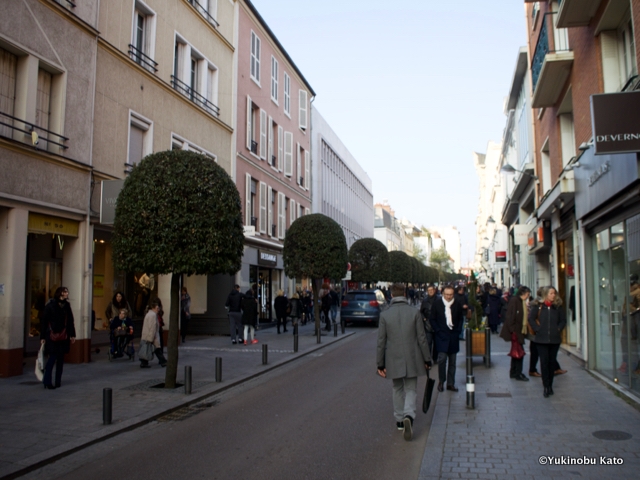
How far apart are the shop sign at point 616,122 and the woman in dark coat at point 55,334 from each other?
9.06 m

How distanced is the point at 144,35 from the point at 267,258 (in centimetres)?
1176

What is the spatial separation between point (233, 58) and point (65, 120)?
38.3 ft

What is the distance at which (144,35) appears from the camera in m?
17.6

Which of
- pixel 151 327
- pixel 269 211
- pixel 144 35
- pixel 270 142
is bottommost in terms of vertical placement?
pixel 151 327

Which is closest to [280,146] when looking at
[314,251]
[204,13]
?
[204,13]

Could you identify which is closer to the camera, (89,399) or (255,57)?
(89,399)

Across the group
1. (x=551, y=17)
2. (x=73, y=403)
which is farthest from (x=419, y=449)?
(x=551, y=17)

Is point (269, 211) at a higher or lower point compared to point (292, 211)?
lower

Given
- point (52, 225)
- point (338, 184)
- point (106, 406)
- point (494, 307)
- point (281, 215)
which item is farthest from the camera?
point (338, 184)

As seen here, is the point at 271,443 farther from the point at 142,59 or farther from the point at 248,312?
the point at 142,59

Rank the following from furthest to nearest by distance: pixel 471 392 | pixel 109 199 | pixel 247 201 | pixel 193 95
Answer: pixel 247 201, pixel 193 95, pixel 109 199, pixel 471 392

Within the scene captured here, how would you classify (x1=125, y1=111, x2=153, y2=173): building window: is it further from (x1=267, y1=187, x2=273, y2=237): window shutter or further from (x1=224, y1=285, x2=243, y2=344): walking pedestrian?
(x1=267, y1=187, x2=273, y2=237): window shutter

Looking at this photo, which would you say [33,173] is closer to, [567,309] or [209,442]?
[209,442]

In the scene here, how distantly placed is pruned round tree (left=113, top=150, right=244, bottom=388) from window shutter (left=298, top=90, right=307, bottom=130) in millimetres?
23566
